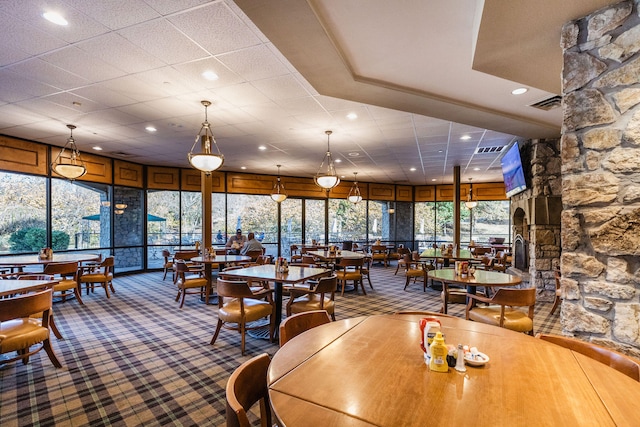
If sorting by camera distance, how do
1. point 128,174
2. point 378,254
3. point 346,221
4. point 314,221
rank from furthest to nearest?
1. point 346,221
2. point 314,221
3. point 378,254
4. point 128,174

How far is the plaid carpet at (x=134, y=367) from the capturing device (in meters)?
2.44

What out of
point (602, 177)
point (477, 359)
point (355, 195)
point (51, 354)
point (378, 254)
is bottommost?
point (51, 354)

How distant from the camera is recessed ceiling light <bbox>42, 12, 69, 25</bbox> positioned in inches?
103

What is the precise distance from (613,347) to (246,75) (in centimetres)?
404

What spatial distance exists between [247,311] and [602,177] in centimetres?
333

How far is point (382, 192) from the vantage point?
1296 cm

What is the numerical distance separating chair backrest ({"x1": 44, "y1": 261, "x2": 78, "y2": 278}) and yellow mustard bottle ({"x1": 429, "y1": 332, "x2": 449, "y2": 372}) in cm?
558

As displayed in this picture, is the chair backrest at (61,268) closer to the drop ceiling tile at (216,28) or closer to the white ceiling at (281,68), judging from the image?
the white ceiling at (281,68)

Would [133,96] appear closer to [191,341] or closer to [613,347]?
[191,341]

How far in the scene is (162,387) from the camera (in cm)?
282

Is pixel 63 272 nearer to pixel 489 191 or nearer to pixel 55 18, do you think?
pixel 55 18

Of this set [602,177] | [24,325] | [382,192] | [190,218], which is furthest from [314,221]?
[602,177]

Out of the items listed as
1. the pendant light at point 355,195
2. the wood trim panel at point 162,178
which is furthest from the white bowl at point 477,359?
the wood trim panel at point 162,178

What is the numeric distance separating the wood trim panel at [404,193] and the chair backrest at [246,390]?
12.3 meters
